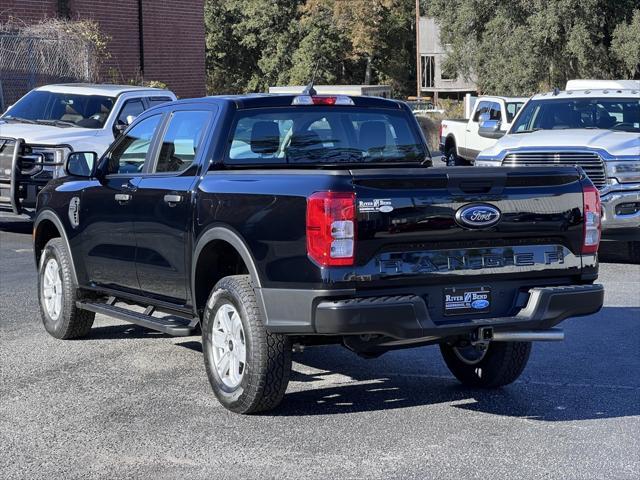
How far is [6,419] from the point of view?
271 inches

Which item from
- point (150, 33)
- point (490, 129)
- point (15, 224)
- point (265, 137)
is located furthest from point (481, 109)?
point (265, 137)

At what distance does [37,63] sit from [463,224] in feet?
75.3

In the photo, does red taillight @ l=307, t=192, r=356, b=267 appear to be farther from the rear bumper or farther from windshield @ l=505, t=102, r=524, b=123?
windshield @ l=505, t=102, r=524, b=123

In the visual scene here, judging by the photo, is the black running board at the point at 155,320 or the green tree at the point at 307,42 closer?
the black running board at the point at 155,320

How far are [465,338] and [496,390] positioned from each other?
105 cm

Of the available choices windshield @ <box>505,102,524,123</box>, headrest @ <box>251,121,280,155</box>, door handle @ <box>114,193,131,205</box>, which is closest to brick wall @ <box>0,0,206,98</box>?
windshield @ <box>505,102,524,123</box>

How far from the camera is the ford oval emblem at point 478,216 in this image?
A: 21.4 feet

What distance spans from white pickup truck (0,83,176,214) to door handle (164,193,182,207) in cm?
784

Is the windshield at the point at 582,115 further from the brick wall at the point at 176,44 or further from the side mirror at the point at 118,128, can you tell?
the brick wall at the point at 176,44

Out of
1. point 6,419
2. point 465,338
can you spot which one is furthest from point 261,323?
point 6,419

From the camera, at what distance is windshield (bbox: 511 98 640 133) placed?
50.0ft

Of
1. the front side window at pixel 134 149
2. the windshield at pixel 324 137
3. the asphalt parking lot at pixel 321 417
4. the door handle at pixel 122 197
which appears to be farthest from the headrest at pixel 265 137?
the asphalt parking lot at pixel 321 417

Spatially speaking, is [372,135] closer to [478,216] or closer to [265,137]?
[265,137]

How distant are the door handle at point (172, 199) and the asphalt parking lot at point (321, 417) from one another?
1.19m
